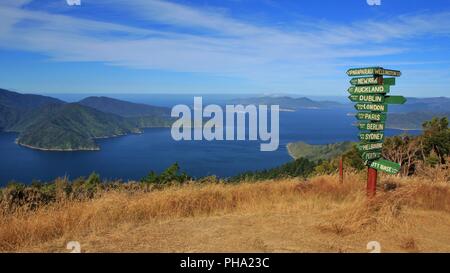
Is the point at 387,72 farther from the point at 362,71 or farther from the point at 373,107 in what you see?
the point at 373,107

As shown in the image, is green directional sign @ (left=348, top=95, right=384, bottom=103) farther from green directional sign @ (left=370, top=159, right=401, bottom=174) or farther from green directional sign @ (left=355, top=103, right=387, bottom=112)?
green directional sign @ (left=370, top=159, right=401, bottom=174)

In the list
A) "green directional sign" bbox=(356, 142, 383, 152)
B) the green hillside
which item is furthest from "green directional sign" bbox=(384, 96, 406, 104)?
the green hillside

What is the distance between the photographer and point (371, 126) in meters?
6.93

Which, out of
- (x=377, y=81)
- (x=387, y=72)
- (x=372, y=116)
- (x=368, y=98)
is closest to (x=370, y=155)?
(x=372, y=116)

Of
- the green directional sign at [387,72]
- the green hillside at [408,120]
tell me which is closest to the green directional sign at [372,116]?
the green directional sign at [387,72]

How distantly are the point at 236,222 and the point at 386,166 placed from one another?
2.58 metres

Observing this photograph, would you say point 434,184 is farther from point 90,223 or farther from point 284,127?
point 284,127

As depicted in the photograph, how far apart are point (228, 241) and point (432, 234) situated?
9.50 ft

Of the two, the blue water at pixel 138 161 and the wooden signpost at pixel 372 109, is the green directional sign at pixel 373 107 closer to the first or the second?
the wooden signpost at pixel 372 109

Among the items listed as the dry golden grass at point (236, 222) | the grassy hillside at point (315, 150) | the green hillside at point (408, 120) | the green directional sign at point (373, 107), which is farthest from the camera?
the green hillside at point (408, 120)

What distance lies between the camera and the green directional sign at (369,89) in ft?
21.8

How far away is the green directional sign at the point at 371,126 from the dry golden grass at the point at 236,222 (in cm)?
106

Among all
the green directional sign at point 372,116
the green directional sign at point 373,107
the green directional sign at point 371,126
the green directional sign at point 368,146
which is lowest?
the green directional sign at point 368,146
